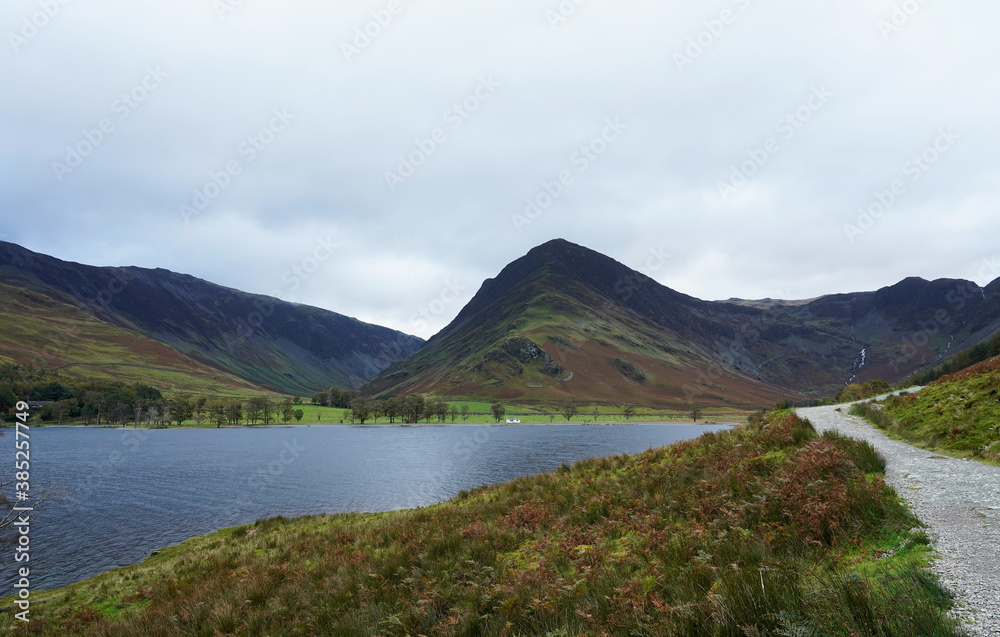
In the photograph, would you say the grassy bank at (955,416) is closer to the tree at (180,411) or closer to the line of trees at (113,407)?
the line of trees at (113,407)

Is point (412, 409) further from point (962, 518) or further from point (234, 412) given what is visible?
point (962, 518)

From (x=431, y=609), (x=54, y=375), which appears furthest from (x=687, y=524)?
(x=54, y=375)

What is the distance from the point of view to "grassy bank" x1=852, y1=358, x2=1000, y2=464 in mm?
13228

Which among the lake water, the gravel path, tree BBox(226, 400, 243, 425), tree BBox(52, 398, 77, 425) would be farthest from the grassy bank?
tree BBox(52, 398, 77, 425)

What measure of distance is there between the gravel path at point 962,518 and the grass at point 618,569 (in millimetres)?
292

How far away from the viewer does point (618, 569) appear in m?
7.70

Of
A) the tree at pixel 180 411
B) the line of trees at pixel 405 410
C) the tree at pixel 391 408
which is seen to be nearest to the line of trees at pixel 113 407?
the tree at pixel 180 411

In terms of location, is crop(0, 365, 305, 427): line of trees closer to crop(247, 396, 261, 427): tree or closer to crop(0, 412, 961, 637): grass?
crop(247, 396, 261, 427): tree

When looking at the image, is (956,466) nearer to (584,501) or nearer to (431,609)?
(584,501)

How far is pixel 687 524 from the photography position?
9359mm

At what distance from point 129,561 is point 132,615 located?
15.6 metres

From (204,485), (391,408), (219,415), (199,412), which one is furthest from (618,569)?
(199,412)

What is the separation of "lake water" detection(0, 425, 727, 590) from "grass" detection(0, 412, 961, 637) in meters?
11.8

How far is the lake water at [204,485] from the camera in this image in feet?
91.1
